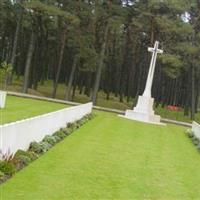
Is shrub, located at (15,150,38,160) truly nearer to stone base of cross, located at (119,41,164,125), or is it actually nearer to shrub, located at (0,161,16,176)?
shrub, located at (0,161,16,176)

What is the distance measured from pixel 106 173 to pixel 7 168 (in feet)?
9.20

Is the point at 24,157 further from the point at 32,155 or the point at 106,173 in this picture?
the point at 106,173

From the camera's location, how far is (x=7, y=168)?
34.6 ft

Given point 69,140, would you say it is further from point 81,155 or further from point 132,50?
point 132,50

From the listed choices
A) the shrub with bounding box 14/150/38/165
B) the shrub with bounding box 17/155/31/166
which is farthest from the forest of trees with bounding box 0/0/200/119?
the shrub with bounding box 17/155/31/166

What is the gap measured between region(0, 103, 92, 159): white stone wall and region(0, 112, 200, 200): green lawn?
0.59 m

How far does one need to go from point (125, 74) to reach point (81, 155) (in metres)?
51.1

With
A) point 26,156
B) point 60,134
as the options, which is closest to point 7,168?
point 26,156

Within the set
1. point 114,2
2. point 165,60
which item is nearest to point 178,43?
point 165,60

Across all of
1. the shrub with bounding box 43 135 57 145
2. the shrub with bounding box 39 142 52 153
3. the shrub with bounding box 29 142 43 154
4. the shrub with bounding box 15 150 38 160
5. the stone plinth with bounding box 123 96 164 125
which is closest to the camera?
the shrub with bounding box 15 150 38 160

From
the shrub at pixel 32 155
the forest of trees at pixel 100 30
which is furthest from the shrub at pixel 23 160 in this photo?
the forest of trees at pixel 100 30

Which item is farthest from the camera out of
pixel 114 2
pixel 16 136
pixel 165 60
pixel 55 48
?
pixel 55 48

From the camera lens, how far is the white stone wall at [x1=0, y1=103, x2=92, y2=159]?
11078 mm

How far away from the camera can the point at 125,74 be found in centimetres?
6531
